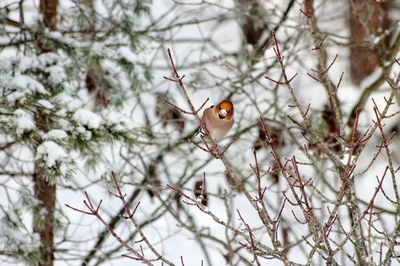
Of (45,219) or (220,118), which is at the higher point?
(45,219)

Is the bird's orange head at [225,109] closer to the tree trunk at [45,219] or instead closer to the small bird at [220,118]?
the small bird at [220,118]

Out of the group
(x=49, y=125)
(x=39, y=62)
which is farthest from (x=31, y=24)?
(x=49, y=125)

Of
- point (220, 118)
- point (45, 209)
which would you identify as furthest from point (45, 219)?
point (220, 118)

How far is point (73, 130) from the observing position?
4.90 m

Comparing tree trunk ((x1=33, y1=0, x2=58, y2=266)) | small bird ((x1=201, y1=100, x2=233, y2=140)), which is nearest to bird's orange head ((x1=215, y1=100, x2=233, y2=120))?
small bird ((x1=201, y1=100, x2=233, y2=140))

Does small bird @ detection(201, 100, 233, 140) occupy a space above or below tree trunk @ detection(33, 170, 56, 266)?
below

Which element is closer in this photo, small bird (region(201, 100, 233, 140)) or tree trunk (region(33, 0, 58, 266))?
small bird (region(201, 100, 233, 140))

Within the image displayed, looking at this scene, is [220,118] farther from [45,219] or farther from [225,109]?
[45,219]

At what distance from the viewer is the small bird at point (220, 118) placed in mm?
3524

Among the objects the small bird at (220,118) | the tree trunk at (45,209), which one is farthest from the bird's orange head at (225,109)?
the tree trunk at (45,209)

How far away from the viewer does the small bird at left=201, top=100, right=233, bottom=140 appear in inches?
139

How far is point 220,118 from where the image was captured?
3.59 m

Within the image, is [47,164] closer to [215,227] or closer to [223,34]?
[215,227]

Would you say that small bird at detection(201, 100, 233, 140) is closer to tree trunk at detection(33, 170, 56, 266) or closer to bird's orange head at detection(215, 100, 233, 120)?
bird's orange head at detection(215, 100, 233, 120)
